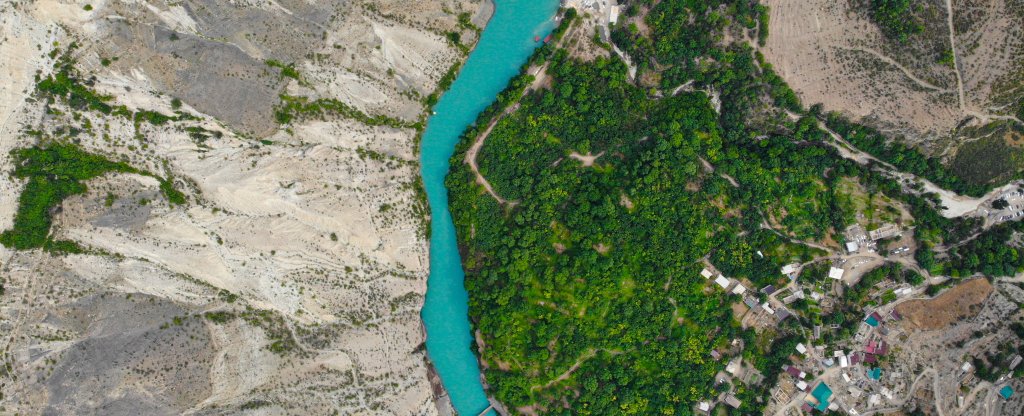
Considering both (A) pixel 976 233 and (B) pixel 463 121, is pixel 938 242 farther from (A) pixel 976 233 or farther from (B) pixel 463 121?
(B) pixel 463 121

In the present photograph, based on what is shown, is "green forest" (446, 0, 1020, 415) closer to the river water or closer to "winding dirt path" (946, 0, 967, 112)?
the river water

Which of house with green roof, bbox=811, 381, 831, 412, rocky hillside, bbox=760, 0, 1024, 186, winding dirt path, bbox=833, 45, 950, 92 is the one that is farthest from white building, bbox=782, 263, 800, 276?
winding dirt path, bbox=833, 45, 950, 92

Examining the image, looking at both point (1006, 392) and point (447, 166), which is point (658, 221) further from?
point (1006, 392)

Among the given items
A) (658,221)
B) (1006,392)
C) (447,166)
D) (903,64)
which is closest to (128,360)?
(447,166)

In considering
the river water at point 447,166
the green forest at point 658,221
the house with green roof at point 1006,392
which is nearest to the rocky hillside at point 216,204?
the river water at point 447,166

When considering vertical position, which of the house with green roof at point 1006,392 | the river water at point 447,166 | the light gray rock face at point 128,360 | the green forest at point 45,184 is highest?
the house with green roof at point 1006,392

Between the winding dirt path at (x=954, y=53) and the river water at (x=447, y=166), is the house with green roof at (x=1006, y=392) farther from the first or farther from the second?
the river water at (x=447, y=166)
